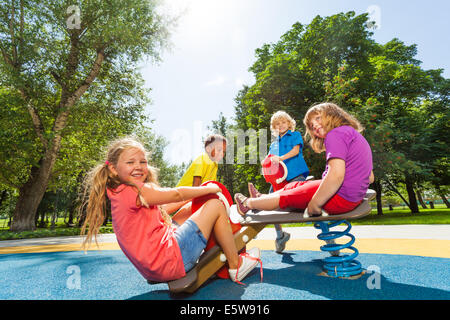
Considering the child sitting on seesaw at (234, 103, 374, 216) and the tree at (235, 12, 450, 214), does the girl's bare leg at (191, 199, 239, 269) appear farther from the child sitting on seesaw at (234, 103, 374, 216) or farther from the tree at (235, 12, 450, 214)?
the tree at (235, 12, 450, 214)

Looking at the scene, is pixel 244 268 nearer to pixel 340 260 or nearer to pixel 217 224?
pixel 217 224

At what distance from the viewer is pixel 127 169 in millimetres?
1951

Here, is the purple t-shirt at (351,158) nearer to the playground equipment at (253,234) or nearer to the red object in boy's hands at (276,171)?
the playground equipment at (253,234)

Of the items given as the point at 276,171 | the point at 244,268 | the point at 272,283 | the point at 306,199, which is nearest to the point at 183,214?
the point at 244,268

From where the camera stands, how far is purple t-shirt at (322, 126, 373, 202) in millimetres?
2074

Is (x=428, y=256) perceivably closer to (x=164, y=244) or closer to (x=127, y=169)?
(x=164, y=244)

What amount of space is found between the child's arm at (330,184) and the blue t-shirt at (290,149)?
147 centimetres

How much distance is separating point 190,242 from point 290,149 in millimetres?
2179

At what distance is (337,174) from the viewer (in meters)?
2.02

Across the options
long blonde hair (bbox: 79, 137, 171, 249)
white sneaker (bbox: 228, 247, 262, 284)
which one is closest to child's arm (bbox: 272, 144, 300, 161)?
white sneaker (bbox: 228, 247, 262, 284)

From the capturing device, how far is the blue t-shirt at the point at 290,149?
139 inches

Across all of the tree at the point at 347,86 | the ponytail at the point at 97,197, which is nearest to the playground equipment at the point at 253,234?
the ponytail at the point at 97,197
